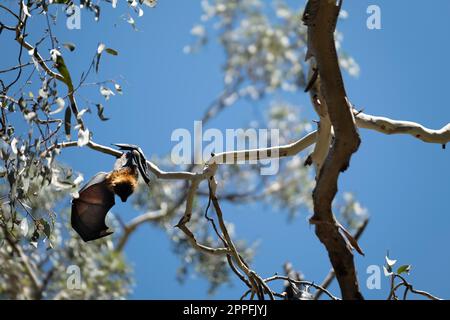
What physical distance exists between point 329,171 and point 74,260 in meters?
5.72

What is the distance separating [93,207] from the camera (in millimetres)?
4672

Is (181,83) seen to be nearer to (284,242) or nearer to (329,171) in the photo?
(284,242)

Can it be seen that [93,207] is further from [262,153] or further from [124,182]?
[262,153]

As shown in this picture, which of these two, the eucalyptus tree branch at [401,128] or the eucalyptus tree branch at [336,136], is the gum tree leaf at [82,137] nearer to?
the eucalyptus tree branch at [336,136]

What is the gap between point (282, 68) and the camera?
12641 mm

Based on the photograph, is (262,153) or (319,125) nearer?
(319,125)

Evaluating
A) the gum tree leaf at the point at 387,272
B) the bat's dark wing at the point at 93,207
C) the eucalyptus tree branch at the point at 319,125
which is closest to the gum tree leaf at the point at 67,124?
the bat's dark wing at the point at 93,207

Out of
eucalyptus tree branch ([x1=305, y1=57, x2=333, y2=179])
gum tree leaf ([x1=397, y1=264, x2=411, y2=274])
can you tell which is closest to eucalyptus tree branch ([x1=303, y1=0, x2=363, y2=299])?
eucalyptus tree branch ([x1=305, y1=57, x2=333, y2=179])

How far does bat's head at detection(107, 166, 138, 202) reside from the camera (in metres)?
4.40

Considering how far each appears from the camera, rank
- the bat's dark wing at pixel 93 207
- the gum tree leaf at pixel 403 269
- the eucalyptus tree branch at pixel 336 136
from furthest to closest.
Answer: the bat's dark wing at pixel 93 207 → the gum tree leaf at pixel 403 269 → the eucalyptus tree branch at pixel 336 136

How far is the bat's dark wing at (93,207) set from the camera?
460 centimetres

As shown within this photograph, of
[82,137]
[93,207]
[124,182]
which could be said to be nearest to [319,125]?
[124,182]

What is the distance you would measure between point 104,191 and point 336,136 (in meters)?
1.72

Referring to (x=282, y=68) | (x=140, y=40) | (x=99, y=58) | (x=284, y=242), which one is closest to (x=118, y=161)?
(x=99, y=58)
